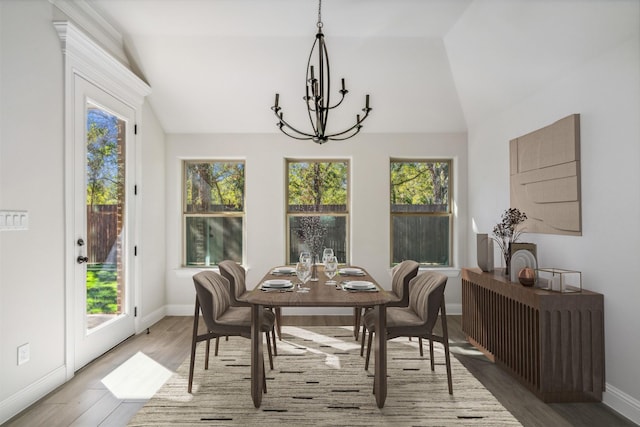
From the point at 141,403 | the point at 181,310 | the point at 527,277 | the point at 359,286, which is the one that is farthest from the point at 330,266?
the point at 181,310

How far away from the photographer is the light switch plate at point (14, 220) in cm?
229

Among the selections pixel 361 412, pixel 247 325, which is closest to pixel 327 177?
pixel 247 325

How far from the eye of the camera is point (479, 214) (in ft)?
14.4

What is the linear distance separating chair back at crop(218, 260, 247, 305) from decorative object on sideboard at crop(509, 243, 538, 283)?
222cm

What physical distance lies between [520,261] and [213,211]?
3542 mm

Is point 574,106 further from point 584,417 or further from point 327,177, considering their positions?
point 327,177

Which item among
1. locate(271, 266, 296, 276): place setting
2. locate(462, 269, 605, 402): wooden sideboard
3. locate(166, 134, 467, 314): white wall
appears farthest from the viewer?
locate(166, 134, 467, 314): white wall

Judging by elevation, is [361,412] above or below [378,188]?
below

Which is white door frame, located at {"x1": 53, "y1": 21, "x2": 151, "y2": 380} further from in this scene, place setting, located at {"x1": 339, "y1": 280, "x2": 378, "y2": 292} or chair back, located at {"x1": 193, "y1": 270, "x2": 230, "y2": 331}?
place setting, located at {"x1": 339, "y1": 280, "x2": 378, "y2": 292}

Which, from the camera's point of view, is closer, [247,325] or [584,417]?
[584,417]

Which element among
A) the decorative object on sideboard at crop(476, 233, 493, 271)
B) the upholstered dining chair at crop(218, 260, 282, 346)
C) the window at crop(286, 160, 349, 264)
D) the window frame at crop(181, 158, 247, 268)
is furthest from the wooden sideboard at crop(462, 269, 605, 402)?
the window frame at crop(181, 158, 247, 268)

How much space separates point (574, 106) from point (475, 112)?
1.58 m

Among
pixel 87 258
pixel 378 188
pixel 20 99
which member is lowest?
pixel 87 258

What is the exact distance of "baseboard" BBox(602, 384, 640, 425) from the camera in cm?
225
